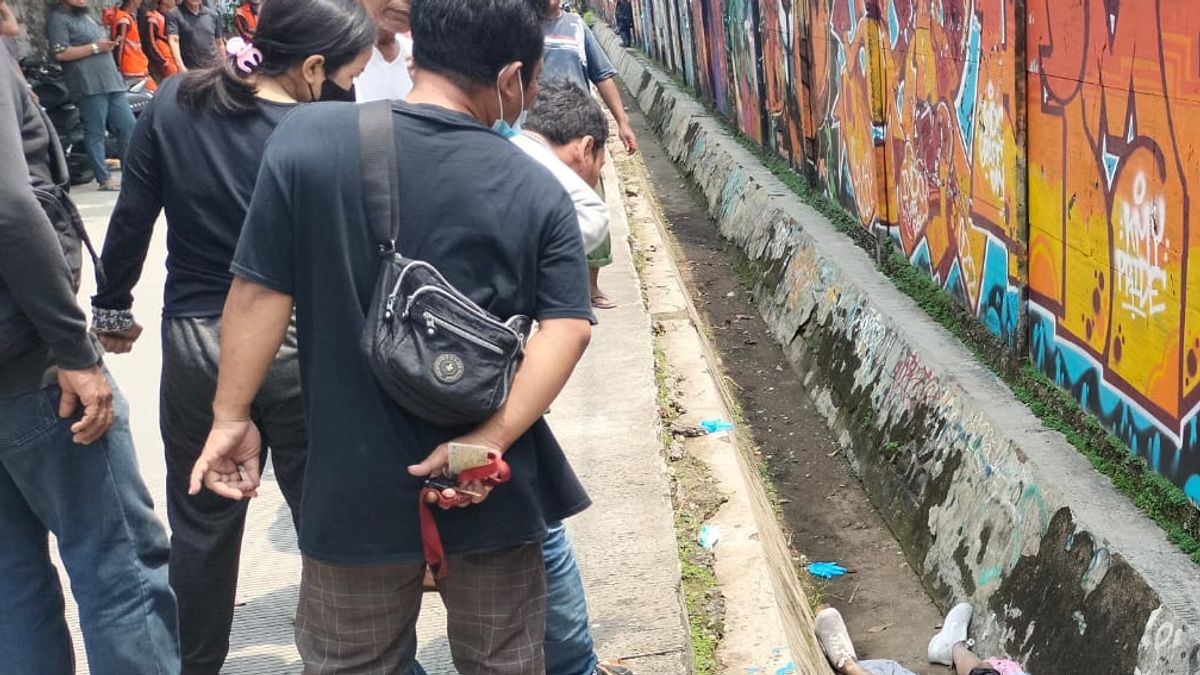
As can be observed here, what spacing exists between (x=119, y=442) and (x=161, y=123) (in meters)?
0.70

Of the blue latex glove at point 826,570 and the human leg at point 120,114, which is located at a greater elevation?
the human leg at point 120,114

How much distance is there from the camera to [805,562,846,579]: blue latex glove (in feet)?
16.6

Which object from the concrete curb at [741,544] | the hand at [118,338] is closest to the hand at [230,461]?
the hand at [118,338]

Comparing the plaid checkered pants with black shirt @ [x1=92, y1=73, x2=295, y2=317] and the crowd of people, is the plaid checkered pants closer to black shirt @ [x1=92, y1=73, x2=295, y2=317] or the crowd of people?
the crowd of people

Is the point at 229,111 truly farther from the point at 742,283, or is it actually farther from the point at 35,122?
the point at 742,283

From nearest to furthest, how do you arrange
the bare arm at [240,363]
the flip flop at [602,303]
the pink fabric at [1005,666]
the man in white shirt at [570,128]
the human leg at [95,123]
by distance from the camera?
the bare arm at [240,363] → the man in white shirt at [570,128] → the pink fabric at [1005,666] → the flip flop at [602,303] → the human leg at [95,123]

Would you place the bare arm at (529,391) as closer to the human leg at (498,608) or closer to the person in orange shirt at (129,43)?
the human leg at (498,608)

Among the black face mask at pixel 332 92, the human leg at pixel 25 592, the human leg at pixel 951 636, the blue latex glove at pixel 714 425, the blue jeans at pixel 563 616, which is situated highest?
the black face mask at pixel 332 92

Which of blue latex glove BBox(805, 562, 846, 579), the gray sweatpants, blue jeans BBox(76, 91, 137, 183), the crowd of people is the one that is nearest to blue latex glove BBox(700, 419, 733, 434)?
blue latex glove BBox(805, 562, 846, 579)

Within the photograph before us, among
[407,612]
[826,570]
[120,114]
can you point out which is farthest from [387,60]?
[120,114]

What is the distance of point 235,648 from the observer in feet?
11.9

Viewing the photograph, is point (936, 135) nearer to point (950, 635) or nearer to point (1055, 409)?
point (1055, 409)

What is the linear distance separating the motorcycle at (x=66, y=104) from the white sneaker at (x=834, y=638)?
929cm

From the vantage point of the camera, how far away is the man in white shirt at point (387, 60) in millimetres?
3992
